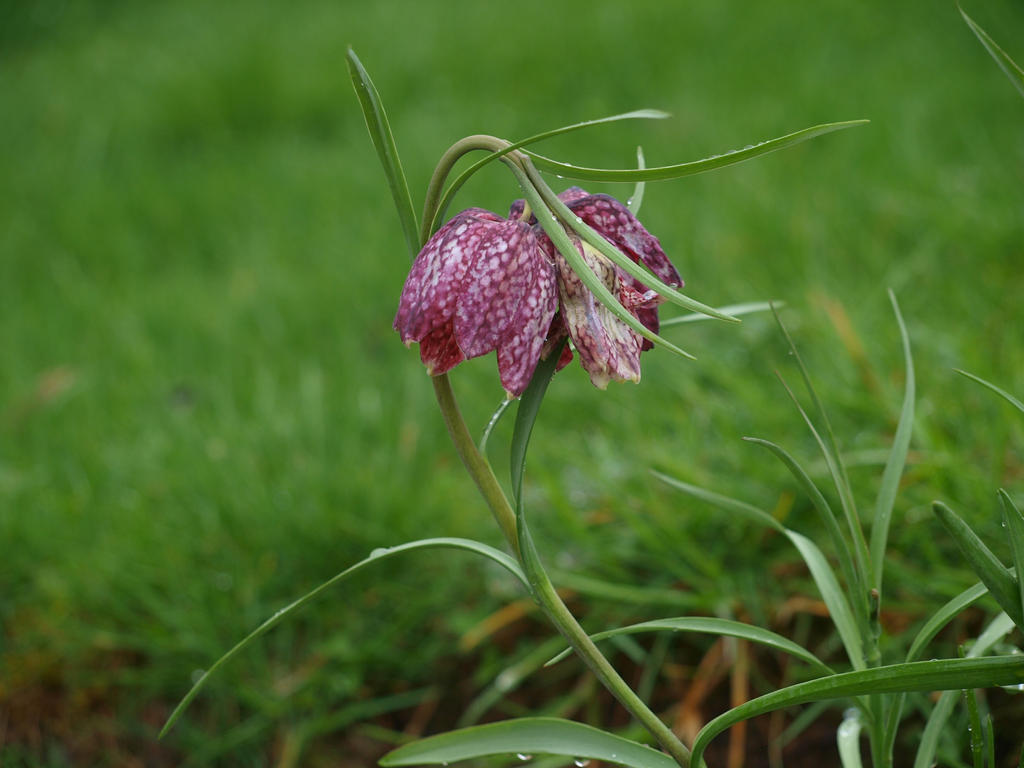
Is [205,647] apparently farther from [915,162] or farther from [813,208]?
[915,162]

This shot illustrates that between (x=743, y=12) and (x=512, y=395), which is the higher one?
(x=743, y=12)

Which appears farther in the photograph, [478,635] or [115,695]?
[115,695]

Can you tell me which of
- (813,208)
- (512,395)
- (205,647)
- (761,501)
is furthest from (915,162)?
(512,395)

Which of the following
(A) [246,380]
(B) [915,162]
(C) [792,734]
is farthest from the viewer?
(B) [915,162]

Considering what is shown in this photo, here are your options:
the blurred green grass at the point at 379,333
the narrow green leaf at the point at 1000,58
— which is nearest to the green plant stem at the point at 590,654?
the narrow green leaf at the point at 1000,58

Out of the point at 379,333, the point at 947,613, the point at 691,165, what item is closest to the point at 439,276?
the point at 691,165

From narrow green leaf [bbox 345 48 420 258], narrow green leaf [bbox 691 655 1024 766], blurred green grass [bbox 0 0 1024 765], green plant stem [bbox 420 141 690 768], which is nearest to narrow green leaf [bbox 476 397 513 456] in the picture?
green plant stem [bbox 420 141 690 768]

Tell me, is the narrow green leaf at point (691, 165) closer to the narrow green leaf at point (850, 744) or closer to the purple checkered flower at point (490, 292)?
the purple checkered flower at point (490, 292)
